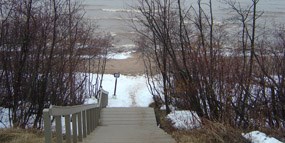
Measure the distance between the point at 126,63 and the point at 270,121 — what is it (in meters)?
25.0

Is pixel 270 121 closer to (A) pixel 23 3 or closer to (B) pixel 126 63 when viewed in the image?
(A) pixel 23 3

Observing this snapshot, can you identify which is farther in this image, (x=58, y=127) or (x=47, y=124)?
(x=58, y=127)

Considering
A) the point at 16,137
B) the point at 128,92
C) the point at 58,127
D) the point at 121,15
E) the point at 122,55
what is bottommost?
the point at 128,92

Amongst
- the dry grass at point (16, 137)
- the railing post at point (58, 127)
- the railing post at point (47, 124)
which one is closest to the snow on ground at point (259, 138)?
the railing post at point (58, 127)

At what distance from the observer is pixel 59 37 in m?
19.3

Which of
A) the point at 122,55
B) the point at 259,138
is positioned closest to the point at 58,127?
the point at 259,138

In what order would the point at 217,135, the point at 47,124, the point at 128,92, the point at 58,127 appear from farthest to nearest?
the point at 128,92 < the point at 217,135 < the point at 58,127 < the point at 47,124

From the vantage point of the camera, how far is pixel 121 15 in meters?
56.7

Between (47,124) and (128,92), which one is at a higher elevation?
(47,124)

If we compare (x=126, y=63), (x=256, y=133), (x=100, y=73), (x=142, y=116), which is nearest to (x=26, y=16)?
(x=142, y=116)

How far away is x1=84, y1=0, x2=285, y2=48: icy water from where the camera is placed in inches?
1787

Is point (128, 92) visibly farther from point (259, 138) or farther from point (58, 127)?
point (58, 127)

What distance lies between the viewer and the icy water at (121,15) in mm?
45391

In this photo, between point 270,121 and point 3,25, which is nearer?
point 270,121
